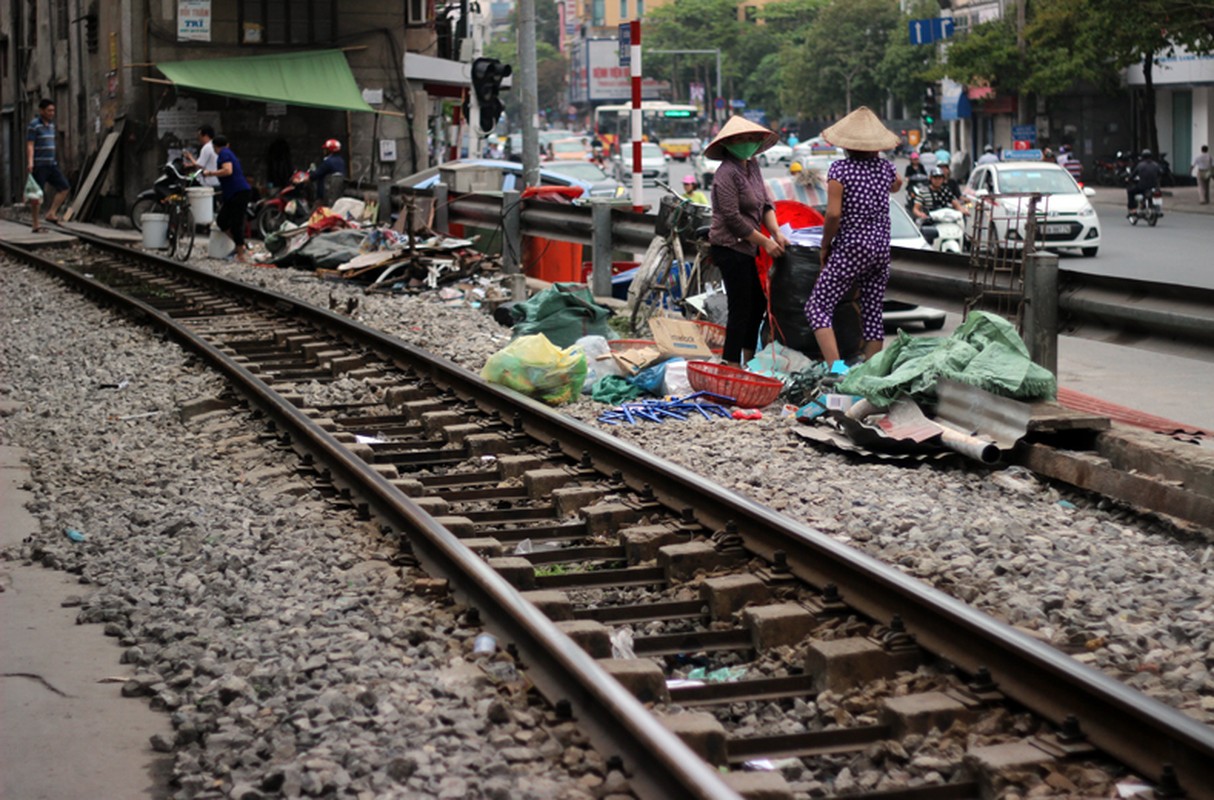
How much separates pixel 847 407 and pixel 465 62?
34.4 metres

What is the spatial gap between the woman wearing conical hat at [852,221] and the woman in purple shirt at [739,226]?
53cm

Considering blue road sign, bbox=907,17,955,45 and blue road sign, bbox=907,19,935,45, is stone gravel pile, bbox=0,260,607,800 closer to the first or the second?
blue road sign, bbox=907,17,955,45

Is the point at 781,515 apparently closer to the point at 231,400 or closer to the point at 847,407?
the point at 847,407

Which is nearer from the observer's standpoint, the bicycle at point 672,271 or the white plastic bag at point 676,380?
the white plastic bag at point 676,380

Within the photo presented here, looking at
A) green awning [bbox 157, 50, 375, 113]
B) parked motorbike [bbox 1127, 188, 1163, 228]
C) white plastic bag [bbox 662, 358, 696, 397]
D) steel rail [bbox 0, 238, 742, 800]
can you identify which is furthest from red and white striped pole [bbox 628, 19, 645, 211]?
parked motorbike [bbox 1127, 188, 1163, 228]

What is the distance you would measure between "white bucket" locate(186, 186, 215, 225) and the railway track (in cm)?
1459

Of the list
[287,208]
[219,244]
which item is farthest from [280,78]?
[219,244]

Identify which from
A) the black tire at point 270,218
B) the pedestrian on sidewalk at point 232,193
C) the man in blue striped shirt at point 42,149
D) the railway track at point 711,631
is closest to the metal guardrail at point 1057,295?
the railway track at point 711,631

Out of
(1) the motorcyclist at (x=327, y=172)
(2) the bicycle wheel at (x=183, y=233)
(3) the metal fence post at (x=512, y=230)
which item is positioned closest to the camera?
(3) the metal fence post at (x=512, y=230)

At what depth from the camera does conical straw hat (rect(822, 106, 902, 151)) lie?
9.91 m

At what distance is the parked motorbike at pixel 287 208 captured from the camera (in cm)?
2638

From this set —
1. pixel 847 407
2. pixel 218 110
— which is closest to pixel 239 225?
pixel 218 110

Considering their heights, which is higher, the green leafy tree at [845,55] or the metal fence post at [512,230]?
the green leafy tree at [845,55]

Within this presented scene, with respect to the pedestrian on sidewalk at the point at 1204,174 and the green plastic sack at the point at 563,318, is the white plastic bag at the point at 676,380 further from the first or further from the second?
the pedestrian on sidewalk at the point at 1204,174
